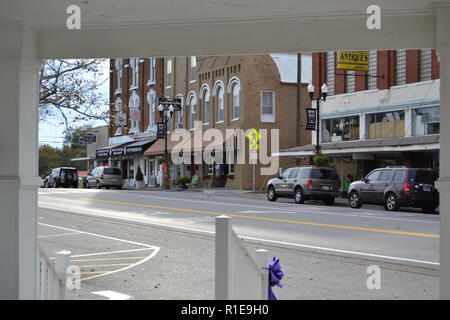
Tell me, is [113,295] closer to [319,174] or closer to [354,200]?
[354,200]

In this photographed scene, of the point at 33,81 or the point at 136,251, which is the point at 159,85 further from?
the point at 33,81

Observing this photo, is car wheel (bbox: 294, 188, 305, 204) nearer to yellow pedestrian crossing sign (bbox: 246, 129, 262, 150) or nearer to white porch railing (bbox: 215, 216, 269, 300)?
yellow pedestrian crossing sign (bbox: 246, 129, 262, 150)

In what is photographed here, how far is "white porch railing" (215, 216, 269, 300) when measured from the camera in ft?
13.7

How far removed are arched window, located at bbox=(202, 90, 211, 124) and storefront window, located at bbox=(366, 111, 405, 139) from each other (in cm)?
1618

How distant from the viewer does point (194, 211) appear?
22.3 meters

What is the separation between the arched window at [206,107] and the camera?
4850 centimetres

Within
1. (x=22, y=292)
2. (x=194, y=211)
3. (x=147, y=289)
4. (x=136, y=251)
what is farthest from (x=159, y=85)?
(x=22, y=292)

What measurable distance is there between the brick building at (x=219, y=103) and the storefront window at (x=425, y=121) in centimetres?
1374

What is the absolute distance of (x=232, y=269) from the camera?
4.29 metres

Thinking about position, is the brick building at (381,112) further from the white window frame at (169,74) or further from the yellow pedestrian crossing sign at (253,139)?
the white window frame at (169,74)

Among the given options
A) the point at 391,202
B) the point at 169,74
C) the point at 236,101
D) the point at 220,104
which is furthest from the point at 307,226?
the point at 169,74

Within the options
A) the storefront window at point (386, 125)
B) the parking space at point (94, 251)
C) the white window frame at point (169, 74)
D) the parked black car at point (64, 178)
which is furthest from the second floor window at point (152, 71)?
the parking space at point (94, 251)

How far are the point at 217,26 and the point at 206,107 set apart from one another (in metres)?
43.5

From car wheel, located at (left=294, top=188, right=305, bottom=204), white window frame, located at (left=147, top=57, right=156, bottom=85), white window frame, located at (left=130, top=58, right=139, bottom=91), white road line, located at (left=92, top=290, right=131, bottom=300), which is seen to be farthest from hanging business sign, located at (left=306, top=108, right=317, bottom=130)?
white window frame, located at (left=130, top=58, right=139, bottom=91)
